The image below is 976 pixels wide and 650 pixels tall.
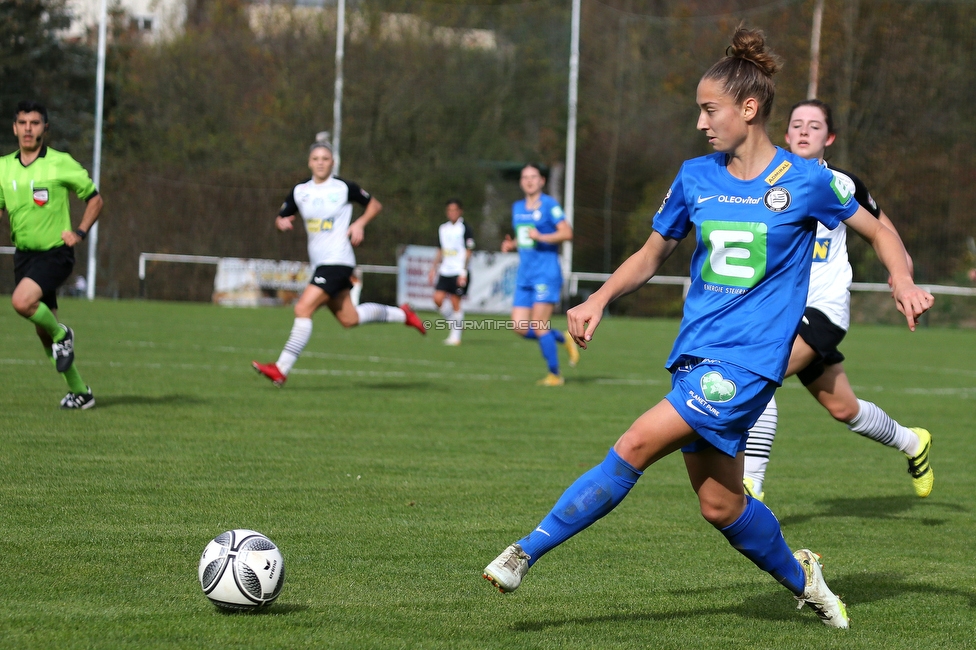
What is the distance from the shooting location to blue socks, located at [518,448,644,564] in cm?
364

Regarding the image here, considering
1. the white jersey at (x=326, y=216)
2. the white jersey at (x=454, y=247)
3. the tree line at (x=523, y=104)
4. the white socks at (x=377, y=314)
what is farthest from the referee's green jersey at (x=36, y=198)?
the tree line at (x=523, y=104)

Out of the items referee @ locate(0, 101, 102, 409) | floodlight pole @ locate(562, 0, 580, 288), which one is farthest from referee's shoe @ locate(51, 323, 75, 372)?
floodlight pole @ locate(562, 0, 580, 288)

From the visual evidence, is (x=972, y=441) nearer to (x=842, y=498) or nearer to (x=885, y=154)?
(x=842, y=498)

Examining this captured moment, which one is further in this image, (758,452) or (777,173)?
(758,452)

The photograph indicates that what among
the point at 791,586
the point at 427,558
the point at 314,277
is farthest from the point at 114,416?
the point at 791,586

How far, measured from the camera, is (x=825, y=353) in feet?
18.2

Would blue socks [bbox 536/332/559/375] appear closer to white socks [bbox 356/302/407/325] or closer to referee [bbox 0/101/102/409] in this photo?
white socks [bbox 356/302/407/325]

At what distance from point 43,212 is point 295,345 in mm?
2796

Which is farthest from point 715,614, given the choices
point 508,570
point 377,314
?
point 377,314

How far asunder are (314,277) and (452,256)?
9239 millimetres

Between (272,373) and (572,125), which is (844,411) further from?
(572,125)

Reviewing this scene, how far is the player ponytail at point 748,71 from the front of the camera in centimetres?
366

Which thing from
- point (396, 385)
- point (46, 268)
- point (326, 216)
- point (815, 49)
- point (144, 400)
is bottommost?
point (396, 385)

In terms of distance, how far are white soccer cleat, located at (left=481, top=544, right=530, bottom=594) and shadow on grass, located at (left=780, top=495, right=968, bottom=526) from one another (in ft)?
8.13
